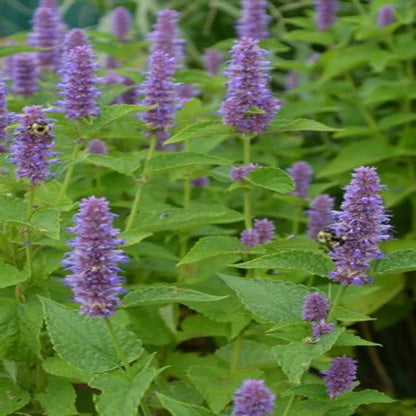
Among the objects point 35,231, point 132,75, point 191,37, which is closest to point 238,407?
point 35,231

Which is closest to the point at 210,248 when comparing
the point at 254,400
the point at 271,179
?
the point at 271,179

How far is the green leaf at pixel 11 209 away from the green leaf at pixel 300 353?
0.78 metres

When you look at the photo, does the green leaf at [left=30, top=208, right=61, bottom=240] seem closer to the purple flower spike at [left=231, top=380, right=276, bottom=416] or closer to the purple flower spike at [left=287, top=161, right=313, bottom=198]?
the purple flower spike at [left=231, top=380, right=276, bottom=416]

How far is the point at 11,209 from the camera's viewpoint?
244 cm

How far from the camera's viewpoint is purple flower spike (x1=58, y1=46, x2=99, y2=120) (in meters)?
2.55

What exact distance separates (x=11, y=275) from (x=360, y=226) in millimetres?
934

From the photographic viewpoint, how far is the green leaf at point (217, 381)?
8.74 ft

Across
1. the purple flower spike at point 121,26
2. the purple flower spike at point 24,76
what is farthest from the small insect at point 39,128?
the purple flower spike at point 121,26

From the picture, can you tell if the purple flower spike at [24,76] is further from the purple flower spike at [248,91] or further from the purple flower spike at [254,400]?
the purple flower spike at [254,400]

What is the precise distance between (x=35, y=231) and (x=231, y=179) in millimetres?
627

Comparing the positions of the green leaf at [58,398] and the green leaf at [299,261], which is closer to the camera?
the green leaf at [299,261]

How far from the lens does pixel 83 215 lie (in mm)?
1913

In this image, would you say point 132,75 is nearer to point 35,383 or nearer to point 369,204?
point 35,383

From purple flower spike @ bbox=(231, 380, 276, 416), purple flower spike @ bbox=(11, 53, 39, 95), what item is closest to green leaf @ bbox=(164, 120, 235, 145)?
purple flower spike @ bbox=(231, 380, 276, 416)
